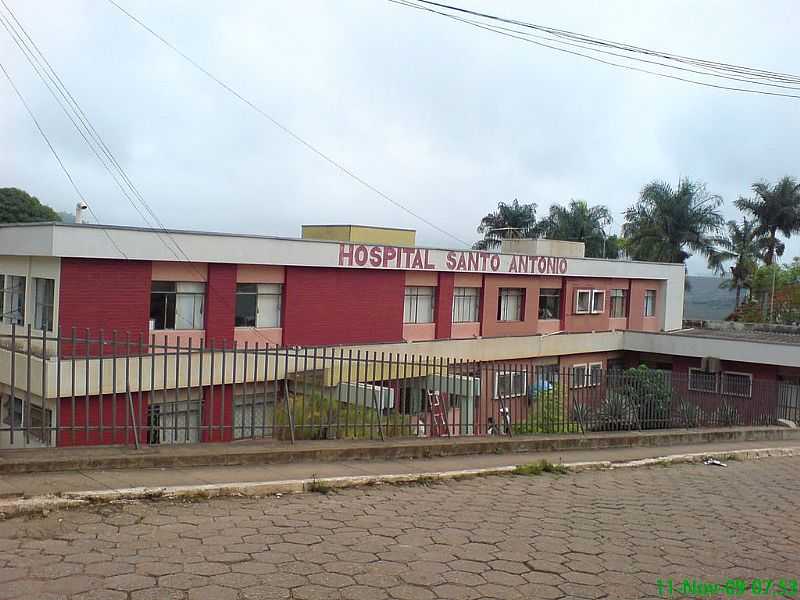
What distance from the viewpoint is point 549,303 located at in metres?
34.3

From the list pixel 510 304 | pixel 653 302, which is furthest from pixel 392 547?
pixel 653 302

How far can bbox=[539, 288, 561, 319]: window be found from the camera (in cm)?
3378

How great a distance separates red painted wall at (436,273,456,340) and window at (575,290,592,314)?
824cm

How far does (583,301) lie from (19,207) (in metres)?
42.0

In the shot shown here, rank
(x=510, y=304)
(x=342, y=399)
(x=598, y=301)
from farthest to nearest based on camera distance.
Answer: (x=598, y=301), (x=510, y=304), (x=342, y=399)

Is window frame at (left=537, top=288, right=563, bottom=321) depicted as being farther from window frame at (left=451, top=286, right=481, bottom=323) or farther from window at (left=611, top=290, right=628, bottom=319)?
window at (left=611, top=290, right=628, bottom=319)

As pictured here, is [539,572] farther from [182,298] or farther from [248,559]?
[182,298]

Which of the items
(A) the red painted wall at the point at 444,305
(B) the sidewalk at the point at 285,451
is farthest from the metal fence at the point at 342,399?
(A) the red painted wall at the point at 444,305

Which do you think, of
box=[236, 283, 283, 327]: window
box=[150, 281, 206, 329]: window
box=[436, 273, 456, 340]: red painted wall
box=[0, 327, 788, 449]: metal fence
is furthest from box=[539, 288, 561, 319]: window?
box=[150, 281, 206, 329]: window

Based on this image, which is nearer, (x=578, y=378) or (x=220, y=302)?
(x=578, y=378)

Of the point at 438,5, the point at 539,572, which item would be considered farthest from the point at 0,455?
the point at 438,5

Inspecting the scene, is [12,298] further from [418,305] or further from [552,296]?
[552,296]

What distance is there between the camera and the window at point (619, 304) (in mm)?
37500

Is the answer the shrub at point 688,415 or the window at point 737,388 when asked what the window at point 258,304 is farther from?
the window at point 737,388
